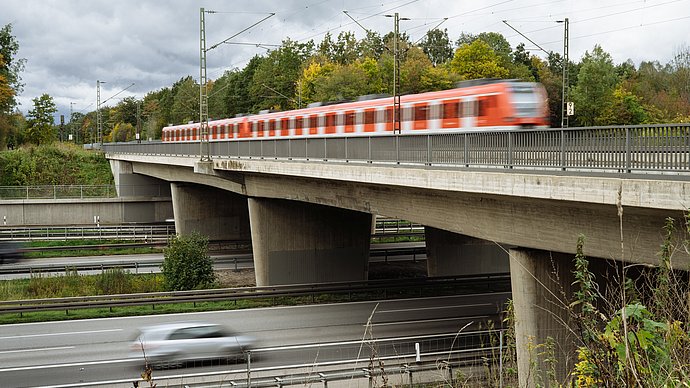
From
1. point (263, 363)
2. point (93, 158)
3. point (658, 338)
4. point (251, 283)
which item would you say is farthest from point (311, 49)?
point (658, 338)

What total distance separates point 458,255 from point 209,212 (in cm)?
2193

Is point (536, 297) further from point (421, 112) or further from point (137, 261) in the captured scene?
point (137, 261)

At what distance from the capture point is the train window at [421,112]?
2860cm

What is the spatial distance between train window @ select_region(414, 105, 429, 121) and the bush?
1209 cm

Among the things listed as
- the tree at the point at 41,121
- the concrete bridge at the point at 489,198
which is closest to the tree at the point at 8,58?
the tree at the point at 41,121

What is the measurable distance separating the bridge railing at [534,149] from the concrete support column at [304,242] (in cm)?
718

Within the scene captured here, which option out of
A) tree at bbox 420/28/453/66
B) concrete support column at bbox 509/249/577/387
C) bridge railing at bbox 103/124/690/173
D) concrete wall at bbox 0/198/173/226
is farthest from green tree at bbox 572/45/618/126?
tree at bbox 420/28/453/66

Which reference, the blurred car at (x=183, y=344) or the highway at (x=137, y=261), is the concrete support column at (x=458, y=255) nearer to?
the highway at (x=137, y=261)

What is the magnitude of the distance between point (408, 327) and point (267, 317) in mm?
5613

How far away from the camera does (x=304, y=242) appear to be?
33.2 metres

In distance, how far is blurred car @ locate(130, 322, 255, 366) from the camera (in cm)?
2006

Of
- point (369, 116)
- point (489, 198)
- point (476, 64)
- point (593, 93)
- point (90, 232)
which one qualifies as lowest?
point (90, 232)

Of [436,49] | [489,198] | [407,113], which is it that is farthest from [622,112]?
[436,49]

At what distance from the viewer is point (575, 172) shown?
45.5 ft
